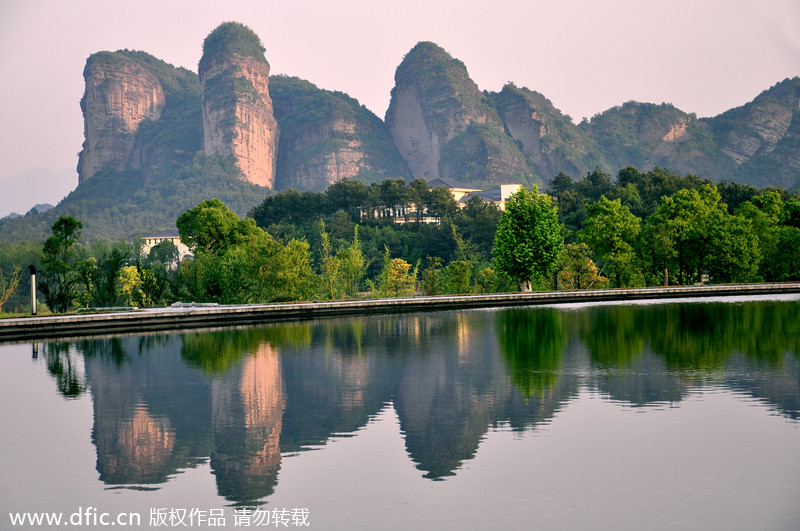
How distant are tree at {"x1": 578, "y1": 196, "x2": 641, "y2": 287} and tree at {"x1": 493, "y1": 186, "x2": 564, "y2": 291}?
6.56 meters

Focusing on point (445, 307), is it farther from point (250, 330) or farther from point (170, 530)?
point (170, 530)

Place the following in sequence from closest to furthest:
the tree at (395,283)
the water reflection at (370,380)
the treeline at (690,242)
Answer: the water reflection at (370,380)
the tree at (395,283)
the treeline at (690,242)

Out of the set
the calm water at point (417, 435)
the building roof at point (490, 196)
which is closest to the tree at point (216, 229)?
the calm water at point (417, 435)

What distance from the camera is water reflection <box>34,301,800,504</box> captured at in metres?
13.2

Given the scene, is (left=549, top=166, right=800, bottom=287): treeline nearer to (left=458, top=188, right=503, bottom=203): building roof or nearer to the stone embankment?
the stone embankment

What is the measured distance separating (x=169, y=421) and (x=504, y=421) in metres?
6.50

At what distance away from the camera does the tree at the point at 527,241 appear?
5325cm

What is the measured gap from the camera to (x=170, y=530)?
981 centimetres

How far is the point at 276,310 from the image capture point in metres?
39.9

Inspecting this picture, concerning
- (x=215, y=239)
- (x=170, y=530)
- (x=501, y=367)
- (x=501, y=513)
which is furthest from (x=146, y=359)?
(x=215, y=239)

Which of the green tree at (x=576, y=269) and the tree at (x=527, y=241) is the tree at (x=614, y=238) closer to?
the green tree at (x=576, y=269)

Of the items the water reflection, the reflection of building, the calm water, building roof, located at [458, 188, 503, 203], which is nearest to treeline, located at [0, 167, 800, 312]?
the water reflection

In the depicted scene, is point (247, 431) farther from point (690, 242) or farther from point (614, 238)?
point (690, 242)

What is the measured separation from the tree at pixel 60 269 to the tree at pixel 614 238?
1469 inches
